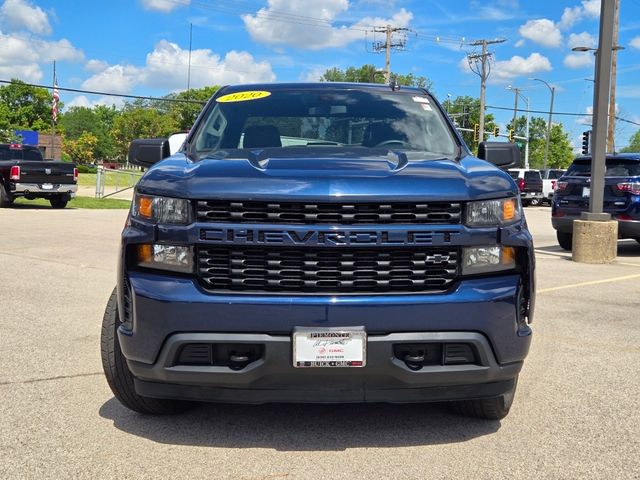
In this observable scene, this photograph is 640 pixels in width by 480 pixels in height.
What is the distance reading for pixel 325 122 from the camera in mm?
4742

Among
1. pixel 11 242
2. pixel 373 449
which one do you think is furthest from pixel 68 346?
pixel 11 242

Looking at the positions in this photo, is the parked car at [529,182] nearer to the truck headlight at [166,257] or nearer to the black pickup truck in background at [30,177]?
the black pickup truck in background at [30,177]

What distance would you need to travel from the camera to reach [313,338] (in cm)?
311

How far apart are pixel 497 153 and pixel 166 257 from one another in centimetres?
246

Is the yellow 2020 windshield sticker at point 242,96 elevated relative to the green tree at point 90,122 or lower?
lower

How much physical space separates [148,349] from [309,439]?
93cm

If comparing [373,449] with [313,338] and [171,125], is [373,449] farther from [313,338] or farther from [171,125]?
[171,125]

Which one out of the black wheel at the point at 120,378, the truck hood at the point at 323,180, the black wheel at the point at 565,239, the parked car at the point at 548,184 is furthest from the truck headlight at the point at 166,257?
the parked car at the point at 548,184

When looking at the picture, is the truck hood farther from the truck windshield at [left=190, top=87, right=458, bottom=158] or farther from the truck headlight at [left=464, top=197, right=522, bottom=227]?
the truck windshield at [left=190, top=87, right=458, bottom=158]

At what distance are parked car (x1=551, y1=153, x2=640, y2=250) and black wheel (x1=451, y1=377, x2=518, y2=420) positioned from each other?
937 cm

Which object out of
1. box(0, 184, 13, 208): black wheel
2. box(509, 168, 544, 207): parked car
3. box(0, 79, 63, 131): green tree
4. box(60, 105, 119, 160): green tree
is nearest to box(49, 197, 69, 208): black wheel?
box(0, 184, 13, 208): black wheel

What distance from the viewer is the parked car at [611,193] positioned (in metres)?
12.1

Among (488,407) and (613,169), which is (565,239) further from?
(488,407)

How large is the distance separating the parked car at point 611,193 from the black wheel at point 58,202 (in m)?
15.0
